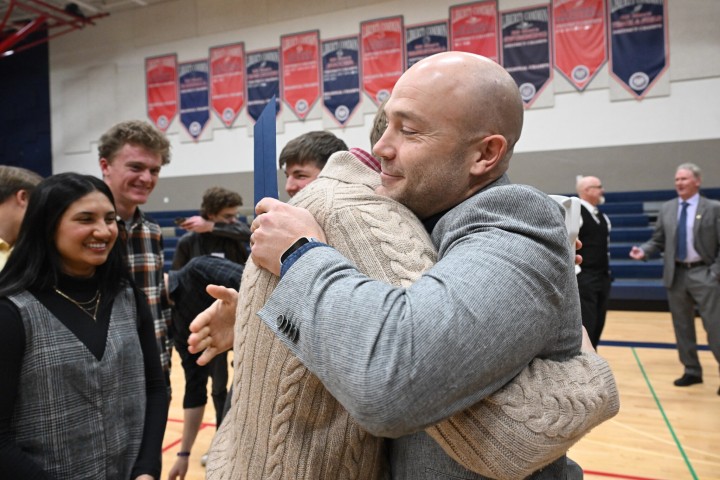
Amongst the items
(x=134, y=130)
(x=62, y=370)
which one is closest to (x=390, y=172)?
(x=62, y=370)

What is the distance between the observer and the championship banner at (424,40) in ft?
30.9

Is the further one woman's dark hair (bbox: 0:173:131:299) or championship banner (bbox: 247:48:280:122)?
championship banner (bbox: 247:48:280:122)

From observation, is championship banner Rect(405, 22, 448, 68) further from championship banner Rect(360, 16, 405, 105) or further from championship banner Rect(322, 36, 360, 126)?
championship banner Rect(322, 36, 360, 126)

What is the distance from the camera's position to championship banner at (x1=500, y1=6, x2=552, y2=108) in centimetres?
886

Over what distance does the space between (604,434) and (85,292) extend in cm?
343

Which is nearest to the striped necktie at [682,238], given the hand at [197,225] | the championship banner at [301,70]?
the hand at [197,225]

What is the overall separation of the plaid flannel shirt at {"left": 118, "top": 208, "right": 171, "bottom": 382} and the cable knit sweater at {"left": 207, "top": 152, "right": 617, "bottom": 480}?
1593 millimetres

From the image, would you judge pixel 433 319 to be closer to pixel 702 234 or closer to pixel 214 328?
pixel 214 328

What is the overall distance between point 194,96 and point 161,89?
0.89 meters

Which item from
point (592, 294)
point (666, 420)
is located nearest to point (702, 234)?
point (592, 294)

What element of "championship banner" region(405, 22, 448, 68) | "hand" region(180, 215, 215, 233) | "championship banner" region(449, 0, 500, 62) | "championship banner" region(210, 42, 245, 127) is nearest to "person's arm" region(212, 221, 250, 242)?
"hand" region(180, 215, 215, 233)

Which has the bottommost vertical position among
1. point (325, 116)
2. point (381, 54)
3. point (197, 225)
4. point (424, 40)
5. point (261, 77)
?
point (197, 225)

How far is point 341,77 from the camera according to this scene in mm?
10047

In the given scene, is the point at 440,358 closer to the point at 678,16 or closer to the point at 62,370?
the point at 62,370
